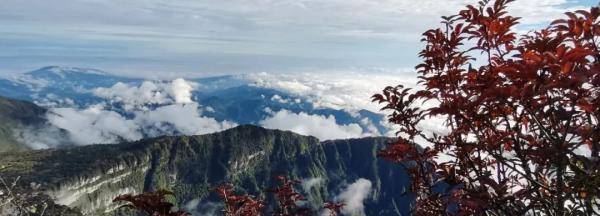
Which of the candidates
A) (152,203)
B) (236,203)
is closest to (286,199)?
(236,203)

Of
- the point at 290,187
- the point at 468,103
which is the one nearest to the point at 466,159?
the point at 468,103

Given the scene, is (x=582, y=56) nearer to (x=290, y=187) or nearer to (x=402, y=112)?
(x=402, y=112)

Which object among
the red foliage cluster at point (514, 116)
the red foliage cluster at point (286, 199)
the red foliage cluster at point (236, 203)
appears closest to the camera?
the red foliage cluster at point (514, 116)

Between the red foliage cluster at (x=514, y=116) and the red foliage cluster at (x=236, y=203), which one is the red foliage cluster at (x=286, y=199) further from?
the red foliage cluster at (x=514, y=116)

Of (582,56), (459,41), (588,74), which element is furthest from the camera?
(459,41)

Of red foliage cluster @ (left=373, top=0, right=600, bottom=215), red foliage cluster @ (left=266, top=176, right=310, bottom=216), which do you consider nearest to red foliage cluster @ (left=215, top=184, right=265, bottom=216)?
red foliage cluster @ (left=266, top=176, right=310, bottom=216)

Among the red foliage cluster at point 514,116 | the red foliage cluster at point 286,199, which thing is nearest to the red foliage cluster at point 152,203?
the red foliage cluster at point 514,116

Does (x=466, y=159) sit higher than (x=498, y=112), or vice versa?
(x=498, y=112)

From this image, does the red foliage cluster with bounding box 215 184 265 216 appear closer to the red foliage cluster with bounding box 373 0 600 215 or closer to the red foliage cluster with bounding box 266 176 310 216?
the red foliage cluster with bounding box 266 176 310 216
